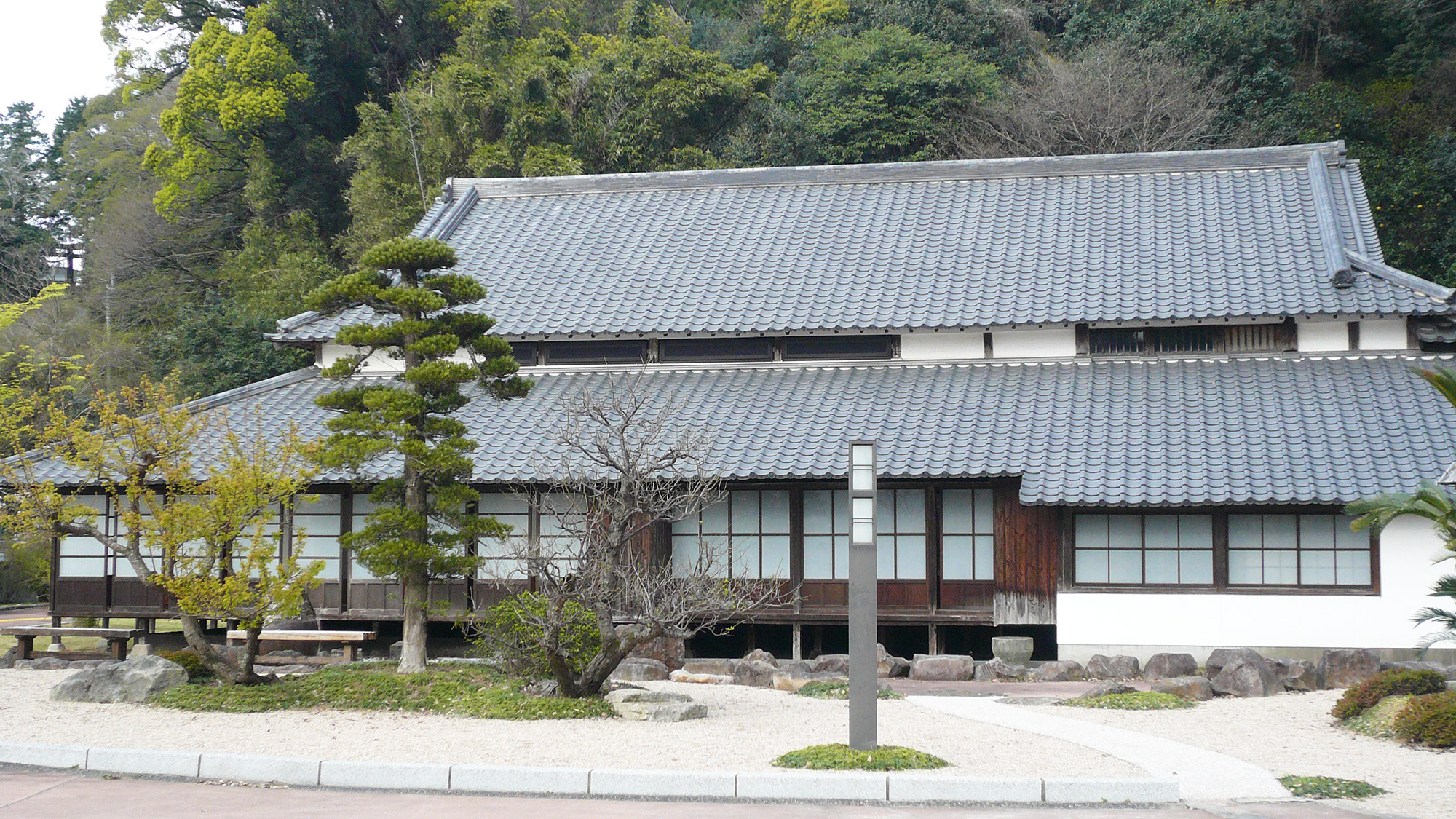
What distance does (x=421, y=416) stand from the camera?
14320mm

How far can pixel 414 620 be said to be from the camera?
14.6m

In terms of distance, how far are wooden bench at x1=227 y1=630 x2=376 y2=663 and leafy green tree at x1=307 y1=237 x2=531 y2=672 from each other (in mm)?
3229

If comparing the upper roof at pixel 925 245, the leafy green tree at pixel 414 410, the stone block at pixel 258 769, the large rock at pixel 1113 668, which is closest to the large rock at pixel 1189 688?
the large rock at pixel 1113 668

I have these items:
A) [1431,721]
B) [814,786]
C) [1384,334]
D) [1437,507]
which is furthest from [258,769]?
[1384,334]

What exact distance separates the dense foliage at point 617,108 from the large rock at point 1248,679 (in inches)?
709

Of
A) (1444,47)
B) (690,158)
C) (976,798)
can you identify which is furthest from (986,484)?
(1444,47)

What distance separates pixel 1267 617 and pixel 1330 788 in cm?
760

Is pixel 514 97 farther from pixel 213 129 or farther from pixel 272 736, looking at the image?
pixel 272 736

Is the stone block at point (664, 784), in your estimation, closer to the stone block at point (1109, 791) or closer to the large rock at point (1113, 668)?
the stone block at point (1109, 791)

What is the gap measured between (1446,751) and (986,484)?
7.64 meters

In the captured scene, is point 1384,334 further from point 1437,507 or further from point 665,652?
point 665,652

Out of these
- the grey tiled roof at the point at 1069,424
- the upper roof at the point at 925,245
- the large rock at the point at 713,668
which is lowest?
the large rock at the point at 713,668

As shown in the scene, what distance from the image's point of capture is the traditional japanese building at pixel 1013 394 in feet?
55.1

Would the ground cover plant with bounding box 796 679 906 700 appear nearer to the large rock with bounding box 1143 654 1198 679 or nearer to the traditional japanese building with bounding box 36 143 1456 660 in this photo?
the traditional japanese building with bounding box 36 143 1456 660
